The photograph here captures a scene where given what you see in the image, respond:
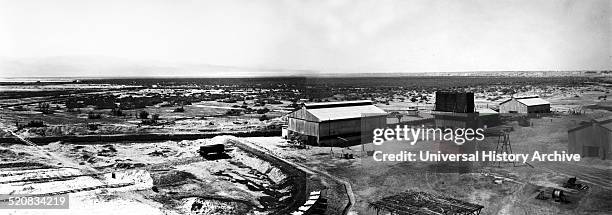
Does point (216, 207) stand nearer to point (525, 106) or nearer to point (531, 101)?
point (525, 106)

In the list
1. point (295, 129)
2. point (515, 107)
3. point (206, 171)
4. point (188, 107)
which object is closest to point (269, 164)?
point (206, 171)

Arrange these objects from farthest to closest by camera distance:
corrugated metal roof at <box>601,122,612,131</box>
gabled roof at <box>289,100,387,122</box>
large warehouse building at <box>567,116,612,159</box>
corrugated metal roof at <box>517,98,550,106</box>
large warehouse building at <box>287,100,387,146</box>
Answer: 1. corrugated metal roof at <box>517,98,550,106</box>
2. gabled roof at <box>289,100,387,122</box>
3. large warehouse building at <box>287,100,387,146</box>
4. large warehouse building at <box>567,116,612,159</box>
5. corrugated metal roof at <box>601,122,612,131</box>

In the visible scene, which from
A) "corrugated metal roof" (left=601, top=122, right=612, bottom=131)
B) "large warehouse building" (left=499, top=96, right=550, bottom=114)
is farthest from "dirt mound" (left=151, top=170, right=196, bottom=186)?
"large warehouse building" (left=499, top=96, right=550, bottom=114)

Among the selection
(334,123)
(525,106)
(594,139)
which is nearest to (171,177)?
(334,123)

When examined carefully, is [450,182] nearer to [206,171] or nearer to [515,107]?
[206,171]

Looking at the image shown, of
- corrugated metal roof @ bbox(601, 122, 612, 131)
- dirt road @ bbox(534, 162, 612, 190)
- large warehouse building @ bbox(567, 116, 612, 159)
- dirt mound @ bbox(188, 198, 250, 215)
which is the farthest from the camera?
large warehouse building @ bbox(567, 116, 612, 159)

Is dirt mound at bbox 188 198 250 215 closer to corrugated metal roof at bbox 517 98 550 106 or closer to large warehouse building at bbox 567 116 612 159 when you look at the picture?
large warehouse building at bbox 567 116 612 159
